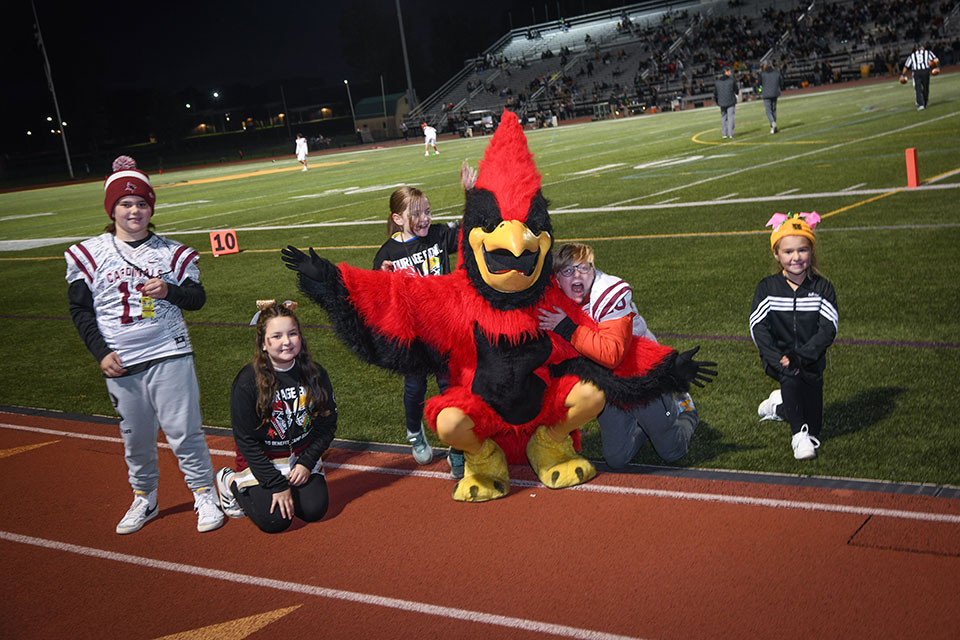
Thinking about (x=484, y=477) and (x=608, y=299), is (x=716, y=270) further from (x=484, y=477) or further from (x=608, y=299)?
(x=484, y=477)

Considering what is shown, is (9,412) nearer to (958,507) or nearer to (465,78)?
(958,507)

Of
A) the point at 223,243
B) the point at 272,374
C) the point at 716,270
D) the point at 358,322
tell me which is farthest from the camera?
the point at 223,243

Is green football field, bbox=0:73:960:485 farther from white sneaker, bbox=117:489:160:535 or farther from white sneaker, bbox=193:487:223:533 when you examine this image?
white sneaker, bbox=117:489:160:535

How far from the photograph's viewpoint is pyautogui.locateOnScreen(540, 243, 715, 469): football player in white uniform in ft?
16.3

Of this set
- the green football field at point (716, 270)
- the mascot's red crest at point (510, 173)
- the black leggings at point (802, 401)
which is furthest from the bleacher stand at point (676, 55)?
the mascot's red crest at point (510, 173)

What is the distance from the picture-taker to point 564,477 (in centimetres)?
531

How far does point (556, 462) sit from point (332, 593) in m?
1.62

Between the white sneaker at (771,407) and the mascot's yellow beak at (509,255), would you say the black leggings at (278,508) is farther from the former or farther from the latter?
the white sneaker at (771,407)

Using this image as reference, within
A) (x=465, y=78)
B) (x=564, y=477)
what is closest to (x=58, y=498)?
(x=564, y=477)

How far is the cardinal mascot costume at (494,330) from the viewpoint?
4770 millimetres

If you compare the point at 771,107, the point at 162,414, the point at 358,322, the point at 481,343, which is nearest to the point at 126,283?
the point at 162,414

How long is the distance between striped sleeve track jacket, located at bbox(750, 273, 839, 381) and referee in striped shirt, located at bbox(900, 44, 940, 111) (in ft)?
81.4

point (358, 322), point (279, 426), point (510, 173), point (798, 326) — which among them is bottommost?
point (279, 426)

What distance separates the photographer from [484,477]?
5340 millimetres
